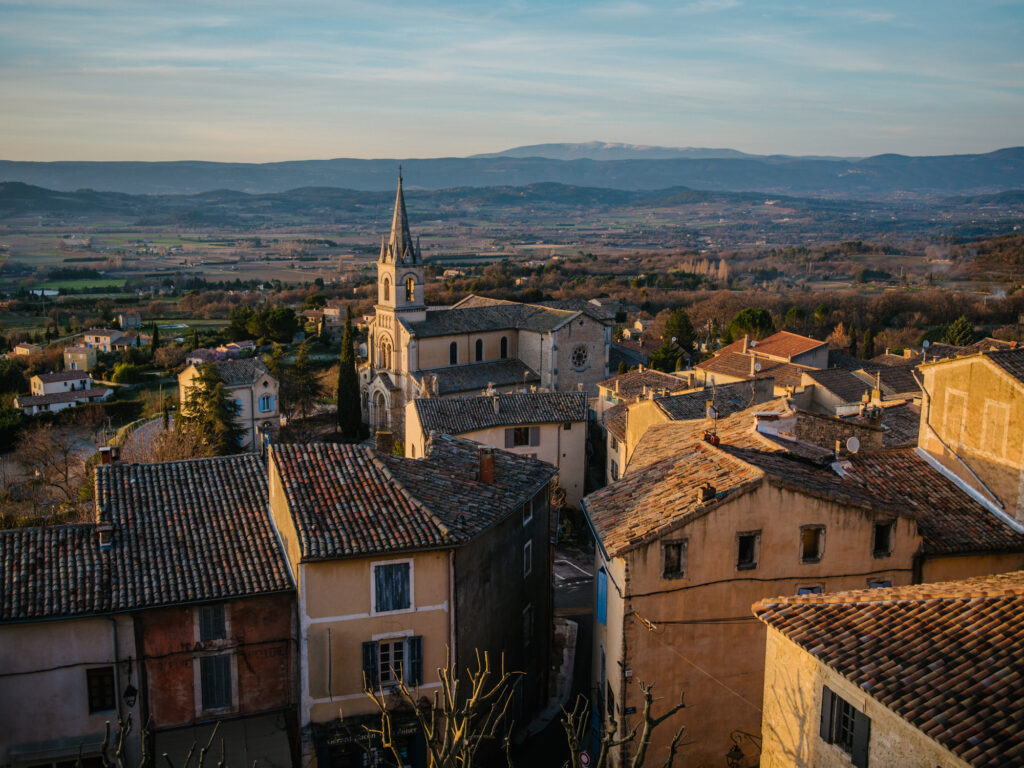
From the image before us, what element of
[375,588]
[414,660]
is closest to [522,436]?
[414,660]

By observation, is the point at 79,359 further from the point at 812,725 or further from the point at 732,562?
the point at 812,725

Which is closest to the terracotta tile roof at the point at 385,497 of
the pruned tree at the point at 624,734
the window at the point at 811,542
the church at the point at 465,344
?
the pruned tree at the point at 624,734

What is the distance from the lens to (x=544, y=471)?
2064 cm

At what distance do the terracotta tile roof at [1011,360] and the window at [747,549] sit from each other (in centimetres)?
595

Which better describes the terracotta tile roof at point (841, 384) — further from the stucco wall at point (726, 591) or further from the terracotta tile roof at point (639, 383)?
the stucco wall at point (726, 591)

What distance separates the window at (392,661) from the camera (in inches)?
641

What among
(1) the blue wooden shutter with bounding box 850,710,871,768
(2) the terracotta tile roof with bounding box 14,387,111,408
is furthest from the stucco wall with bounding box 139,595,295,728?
(2) the terracotta tile roof with bounding box 14,387,111,408

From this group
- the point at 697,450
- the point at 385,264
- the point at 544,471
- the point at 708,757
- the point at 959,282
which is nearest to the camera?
the point at 708,757

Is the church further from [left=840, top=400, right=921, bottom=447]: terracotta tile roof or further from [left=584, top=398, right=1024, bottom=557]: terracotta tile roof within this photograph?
[left=584, top=398, right=1024, bottom=557]: terracotta tile roof

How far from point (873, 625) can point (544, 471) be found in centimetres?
1010

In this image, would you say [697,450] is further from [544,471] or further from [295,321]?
[295,321]

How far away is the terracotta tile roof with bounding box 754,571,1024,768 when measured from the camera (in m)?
9.16

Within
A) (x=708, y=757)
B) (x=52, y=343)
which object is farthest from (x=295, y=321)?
(x=708, y=757)

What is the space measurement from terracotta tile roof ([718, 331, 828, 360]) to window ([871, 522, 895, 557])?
34.7 meters
